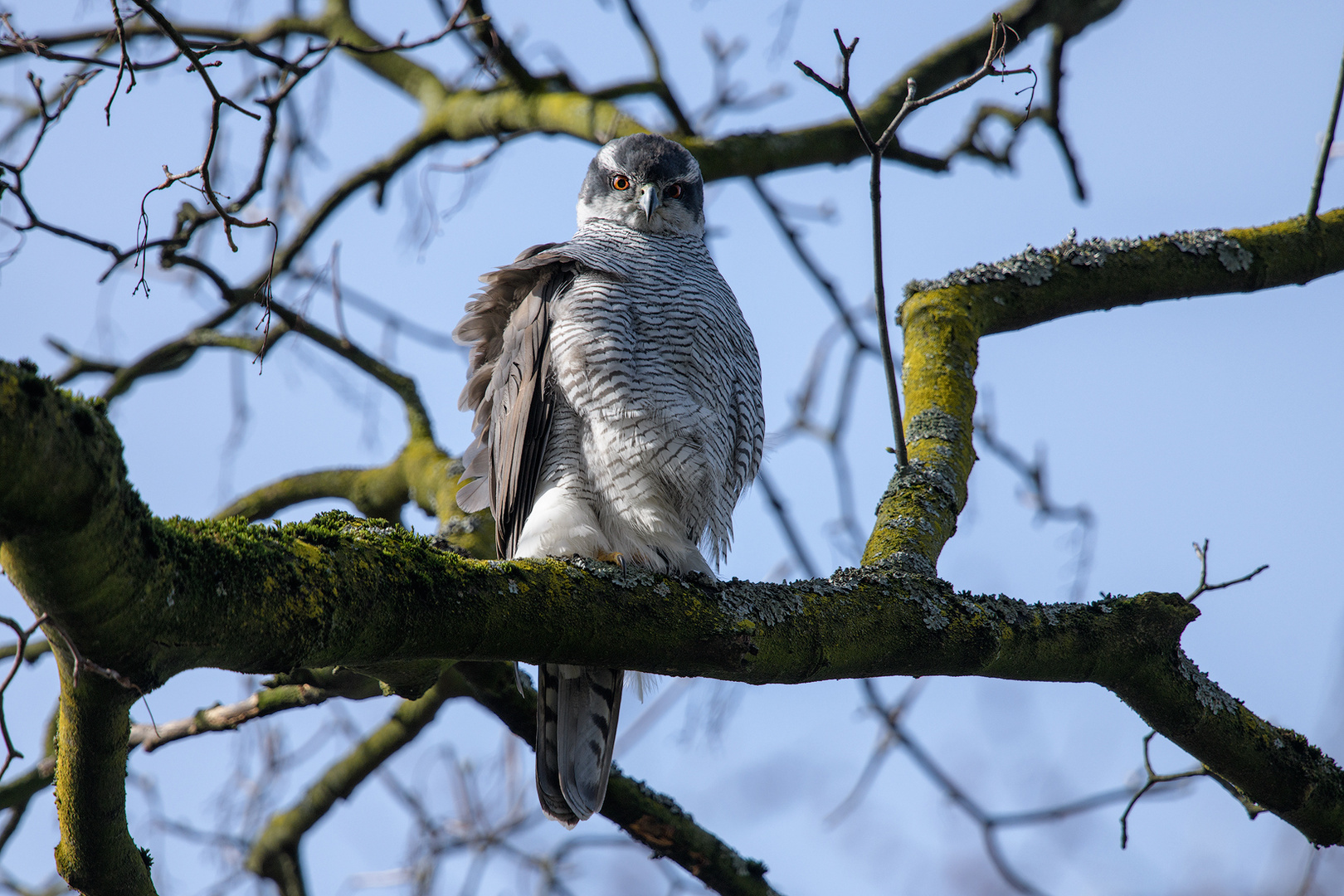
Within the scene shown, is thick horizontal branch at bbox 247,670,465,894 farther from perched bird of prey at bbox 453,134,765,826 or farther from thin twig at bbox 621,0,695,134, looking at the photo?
thin twig at bbox 621,0,695,134

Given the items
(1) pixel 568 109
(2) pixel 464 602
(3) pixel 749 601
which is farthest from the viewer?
(1) pixel 568 109

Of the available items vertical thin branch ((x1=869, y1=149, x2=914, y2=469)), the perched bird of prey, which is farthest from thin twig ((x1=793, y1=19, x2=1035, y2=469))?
the perched bird of prey

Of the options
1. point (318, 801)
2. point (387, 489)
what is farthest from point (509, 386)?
point (318, 801)

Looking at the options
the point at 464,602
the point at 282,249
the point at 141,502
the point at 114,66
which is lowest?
the point at 141,502

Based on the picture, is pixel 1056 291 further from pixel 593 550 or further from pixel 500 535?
pixel 500 535

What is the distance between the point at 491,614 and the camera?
6.89 feet

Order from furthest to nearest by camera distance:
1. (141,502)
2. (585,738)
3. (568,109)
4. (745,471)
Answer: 1. (568,109)
2. (745,471)
3. (585,738)
4. (141,502)

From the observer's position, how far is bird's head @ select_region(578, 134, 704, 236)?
186 inches

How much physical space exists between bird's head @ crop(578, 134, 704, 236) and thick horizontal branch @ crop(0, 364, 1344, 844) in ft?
8.25

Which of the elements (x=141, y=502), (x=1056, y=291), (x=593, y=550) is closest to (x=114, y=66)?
(x=141, y=502)

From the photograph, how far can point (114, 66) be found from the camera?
2898 millimetres

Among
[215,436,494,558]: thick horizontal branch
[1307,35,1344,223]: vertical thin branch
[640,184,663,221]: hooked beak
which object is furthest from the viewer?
[640,184,663,221]: hooked beak

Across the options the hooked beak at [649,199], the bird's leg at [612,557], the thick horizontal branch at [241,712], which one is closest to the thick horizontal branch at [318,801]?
the thick horizontal branch at [241,712]

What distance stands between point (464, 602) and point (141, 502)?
25.7 inches
